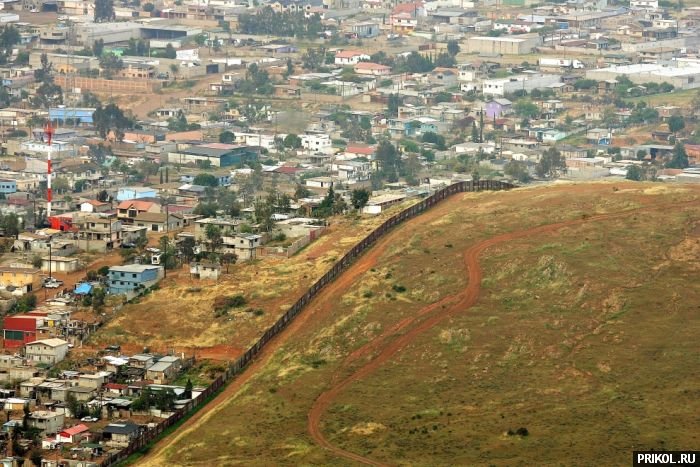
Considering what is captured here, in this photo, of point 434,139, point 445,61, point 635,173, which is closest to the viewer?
point 635,173

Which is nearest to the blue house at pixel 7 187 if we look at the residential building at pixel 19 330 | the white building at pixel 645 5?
the residential building at pixel 19 330

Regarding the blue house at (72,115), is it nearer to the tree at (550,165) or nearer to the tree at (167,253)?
the tree at (550,165)

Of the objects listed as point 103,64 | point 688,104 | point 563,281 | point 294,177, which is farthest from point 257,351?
point 103,64

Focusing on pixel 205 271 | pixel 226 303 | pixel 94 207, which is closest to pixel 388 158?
pixel 94 207

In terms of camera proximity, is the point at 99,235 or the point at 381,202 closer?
the point at 99,235

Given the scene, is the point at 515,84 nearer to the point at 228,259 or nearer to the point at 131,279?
the point at 228,259

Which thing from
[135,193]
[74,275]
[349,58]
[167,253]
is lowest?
[349,58]
